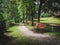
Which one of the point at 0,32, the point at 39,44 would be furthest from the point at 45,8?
the point at 39,44

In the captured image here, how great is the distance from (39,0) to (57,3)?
353 centimetres

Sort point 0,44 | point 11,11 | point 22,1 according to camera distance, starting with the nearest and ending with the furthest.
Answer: point 0,44 < point 22,1 < point 11,11

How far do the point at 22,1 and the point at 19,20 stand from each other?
23.7 meters

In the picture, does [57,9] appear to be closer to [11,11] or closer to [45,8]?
[45,8]

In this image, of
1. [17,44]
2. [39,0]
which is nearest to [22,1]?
[39,0]

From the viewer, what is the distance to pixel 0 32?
16.2 metres

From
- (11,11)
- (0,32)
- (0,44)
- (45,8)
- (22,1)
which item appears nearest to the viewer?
(0,44)

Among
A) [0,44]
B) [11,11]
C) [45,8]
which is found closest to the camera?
[0,44]

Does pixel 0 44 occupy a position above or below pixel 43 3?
below

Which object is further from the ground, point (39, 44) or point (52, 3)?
point (52, 3)

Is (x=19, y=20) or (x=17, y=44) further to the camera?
(x=19, y=20)

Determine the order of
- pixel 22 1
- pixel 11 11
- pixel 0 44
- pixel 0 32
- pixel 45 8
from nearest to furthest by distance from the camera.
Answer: pixel 0 44, pixel 0 32, pixel 22 1, pixel 45 8, pixel 11 11

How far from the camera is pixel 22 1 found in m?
31.6

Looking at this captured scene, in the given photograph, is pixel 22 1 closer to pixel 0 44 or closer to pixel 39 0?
pixel 39 0
